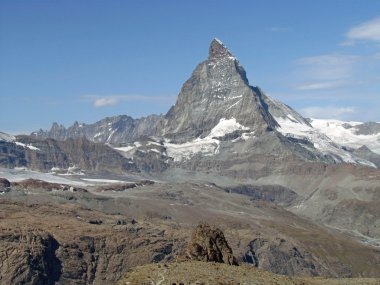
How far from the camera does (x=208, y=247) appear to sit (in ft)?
390

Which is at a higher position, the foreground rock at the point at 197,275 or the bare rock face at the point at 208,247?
the foreground rock at the point at 197,275

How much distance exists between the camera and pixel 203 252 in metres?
117

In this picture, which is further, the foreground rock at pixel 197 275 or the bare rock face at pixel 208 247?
the bare rock face at pixel 208 247

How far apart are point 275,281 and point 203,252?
3986 cm

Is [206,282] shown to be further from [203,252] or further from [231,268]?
[203,252]

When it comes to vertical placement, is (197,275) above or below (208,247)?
above

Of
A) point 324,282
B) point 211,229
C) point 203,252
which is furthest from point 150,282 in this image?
point 211,229

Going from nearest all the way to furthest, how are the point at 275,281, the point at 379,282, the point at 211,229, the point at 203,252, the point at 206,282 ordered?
the point at 206,282 < the point at 275,281 < the point at 379,282 < the point at 203,252 < the point at 211,229

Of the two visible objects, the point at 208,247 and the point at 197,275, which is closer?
the point at 197,275

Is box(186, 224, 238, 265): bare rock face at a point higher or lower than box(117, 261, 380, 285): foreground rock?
lower

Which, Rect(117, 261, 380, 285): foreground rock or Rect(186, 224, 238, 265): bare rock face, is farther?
Rect(186, 224, 238, 265): bare rock face

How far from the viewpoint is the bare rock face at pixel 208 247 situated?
11488cm

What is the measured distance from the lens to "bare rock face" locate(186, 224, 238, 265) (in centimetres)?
11488

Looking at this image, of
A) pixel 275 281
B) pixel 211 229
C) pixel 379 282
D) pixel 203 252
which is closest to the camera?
pixel 275 281
